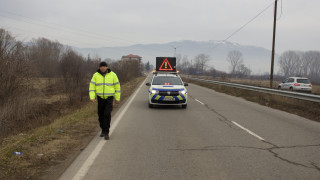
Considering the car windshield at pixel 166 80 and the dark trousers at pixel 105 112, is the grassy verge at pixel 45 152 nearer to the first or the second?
the dark trousers at pixel 105 112

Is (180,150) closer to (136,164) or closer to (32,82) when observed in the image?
(136,164)

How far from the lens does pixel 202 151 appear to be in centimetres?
584

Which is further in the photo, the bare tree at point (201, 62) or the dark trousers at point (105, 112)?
the bare tree at point (201, 62)

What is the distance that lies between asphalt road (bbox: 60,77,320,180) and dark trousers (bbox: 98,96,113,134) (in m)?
0.33

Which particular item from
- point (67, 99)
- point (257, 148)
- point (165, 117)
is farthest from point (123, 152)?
point (67, 99)

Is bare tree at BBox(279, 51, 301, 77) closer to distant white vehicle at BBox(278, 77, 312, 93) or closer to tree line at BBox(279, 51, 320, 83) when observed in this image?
tree line at BBox(279, 51, 320, 83)

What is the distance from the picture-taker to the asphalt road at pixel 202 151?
4.52 m

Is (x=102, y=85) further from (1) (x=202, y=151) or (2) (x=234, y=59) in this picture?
(2) (x=234, y=59)

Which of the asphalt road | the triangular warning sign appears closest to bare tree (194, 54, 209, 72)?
the triangular warning sign

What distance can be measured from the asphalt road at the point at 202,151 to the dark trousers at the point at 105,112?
33cm

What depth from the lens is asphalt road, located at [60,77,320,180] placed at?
452 cm

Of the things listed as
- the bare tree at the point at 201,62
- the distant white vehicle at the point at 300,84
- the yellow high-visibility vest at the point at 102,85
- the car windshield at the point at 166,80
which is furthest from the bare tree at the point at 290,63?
the yellow high-visibility vest at the point at 102,85

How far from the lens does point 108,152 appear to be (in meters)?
5.71

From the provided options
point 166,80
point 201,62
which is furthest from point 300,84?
point 201,62
